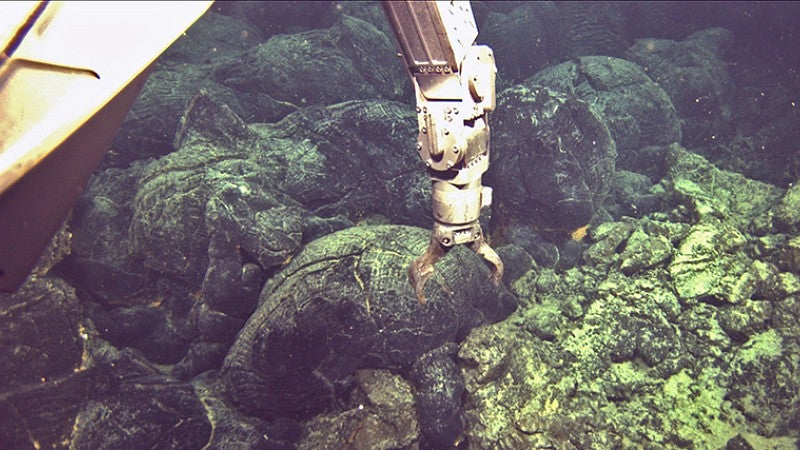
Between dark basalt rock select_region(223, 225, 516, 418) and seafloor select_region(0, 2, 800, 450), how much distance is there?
0.07 feet

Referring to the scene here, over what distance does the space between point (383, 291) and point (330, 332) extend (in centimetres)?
63

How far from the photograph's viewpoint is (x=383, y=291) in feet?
14.2

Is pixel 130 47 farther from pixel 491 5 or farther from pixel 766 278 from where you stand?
pixel 491 5

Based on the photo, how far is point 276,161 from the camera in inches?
237

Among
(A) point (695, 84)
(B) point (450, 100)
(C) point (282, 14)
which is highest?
(B) point (450, 100)

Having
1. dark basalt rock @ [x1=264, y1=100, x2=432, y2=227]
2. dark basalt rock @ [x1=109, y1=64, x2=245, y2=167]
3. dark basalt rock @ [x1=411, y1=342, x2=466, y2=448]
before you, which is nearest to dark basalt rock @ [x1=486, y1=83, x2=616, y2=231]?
dark basalt rock @ [x1=264, y1=100, x2=432, y2=227]

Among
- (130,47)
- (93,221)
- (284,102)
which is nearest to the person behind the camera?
(130,47)

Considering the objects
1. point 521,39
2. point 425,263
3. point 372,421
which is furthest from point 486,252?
point 521,39

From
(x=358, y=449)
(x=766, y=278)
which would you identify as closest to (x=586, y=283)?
(x=766, y=278)

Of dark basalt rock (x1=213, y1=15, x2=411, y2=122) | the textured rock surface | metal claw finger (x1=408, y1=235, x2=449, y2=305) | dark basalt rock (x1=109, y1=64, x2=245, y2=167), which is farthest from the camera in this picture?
dark basalt rock (x1=213, y1=15, x2=411, y2=122)

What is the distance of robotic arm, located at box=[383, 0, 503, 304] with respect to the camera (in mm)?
2535

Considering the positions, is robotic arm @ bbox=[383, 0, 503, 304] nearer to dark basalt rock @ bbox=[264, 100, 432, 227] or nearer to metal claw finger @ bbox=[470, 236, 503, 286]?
metal claw finger @ bbox=[470, 236, 503, 286]

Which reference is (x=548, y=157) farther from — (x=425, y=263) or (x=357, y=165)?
(x=425, y=263)

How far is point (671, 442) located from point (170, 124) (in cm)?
757
